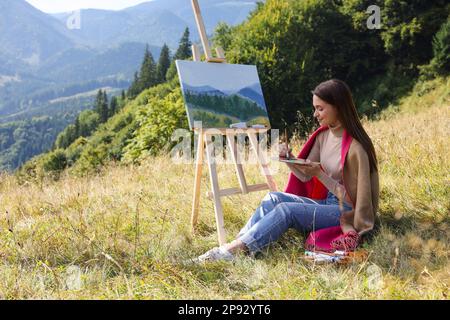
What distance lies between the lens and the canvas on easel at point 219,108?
3637 mm

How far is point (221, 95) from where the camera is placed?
3.85m

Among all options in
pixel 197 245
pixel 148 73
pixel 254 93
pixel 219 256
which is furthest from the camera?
pixel 148 73

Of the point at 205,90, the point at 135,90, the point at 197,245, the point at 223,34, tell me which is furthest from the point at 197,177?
the point at 135,90

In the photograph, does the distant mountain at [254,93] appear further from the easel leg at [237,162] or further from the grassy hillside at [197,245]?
the grassy hillside at [197,245]

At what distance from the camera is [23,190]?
5445 mm

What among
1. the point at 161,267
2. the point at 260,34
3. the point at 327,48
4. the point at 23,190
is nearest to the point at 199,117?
the point at 161,267

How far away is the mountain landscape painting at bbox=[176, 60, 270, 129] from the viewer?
12.0 feet

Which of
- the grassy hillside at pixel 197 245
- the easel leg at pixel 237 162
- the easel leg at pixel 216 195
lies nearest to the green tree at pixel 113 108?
the grassy hillside at pixel 197 245

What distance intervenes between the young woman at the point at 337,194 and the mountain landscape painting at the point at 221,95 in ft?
2.78

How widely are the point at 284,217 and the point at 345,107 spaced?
78 centimetres

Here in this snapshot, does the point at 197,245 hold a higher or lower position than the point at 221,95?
lower

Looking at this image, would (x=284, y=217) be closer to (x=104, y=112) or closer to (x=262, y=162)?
(x=262, y=162)

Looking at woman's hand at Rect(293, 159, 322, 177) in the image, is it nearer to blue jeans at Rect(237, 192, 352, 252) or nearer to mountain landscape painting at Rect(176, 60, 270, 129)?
blue jeans at Rect(237, 192, 352, 252)
